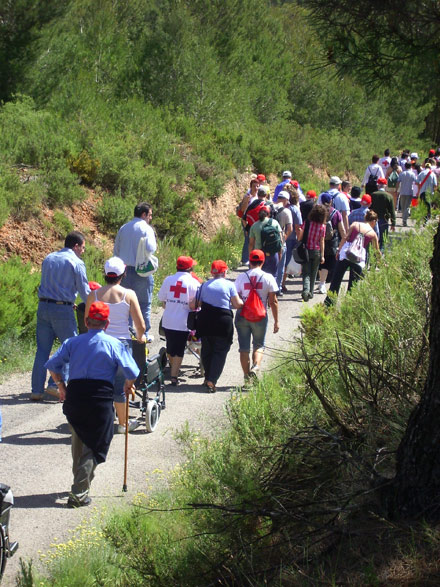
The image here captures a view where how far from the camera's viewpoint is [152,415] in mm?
8758

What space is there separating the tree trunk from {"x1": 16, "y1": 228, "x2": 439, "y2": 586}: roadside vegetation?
0.60ft

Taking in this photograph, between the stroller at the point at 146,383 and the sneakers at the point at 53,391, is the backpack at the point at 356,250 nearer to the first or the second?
the stroller at the point at 146,383

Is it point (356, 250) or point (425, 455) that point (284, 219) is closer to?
point (356, 250)

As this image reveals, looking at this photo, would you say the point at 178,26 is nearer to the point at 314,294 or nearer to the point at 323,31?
the point at 314,294

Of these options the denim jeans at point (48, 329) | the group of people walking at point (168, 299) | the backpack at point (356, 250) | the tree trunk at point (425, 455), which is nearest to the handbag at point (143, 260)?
the group of people walking at point (168, 299)

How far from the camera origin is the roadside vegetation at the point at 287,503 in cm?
488

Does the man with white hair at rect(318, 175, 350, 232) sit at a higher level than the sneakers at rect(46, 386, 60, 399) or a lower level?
higher

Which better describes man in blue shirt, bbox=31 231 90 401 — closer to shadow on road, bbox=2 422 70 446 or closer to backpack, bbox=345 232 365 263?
shadow on road, bbox=2 422 70 446

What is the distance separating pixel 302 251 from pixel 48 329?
6.20m

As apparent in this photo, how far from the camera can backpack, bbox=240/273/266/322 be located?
10.2 m

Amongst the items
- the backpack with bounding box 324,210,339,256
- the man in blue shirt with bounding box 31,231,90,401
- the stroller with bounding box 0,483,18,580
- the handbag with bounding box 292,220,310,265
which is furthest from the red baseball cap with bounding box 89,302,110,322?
the backpack with bounding box 324,210,339,256

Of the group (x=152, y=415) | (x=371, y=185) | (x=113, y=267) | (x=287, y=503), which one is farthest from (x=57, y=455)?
(x=371, y=185)

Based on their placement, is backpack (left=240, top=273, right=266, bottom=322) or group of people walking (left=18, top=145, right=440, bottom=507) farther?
backpack (left=240, top=273, right=266, bottom=322)

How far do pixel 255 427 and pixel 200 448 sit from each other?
1.71 ft
